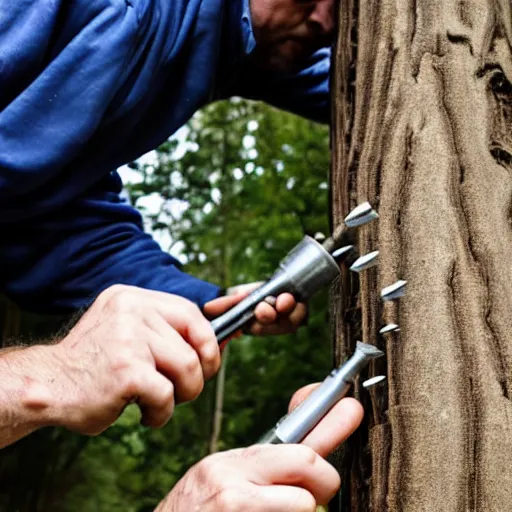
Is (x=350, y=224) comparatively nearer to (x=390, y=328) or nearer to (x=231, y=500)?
(x=390, y=328)

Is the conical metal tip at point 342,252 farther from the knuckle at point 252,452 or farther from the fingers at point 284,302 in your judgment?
the knuckle at point 252,452

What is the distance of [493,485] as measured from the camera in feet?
3.23

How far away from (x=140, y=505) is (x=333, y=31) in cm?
234

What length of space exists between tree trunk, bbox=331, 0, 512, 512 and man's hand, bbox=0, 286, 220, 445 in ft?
0.90

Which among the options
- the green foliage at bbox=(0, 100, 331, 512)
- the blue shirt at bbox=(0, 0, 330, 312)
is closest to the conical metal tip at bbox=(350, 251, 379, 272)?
the blue shirt at bbox=(0, 0, 330, 312)

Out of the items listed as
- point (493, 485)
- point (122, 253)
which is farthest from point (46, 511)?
point (493, 485)

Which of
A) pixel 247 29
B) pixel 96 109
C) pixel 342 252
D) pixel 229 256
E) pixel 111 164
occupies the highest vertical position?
pixel 247 29

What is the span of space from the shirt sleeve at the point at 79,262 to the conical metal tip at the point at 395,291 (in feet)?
2.16

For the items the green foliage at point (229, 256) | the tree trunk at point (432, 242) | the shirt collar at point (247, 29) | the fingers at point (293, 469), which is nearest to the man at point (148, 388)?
the fingers at point (293, 469)

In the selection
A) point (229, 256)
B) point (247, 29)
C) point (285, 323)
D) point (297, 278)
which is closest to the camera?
point (297, 278)

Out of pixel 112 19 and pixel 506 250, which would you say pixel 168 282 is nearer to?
pixel 112 19

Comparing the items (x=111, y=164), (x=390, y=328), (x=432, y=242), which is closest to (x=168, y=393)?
(x=390, y=328)

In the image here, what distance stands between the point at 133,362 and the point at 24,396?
0.58 ft

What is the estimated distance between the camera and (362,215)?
45.0 inches
